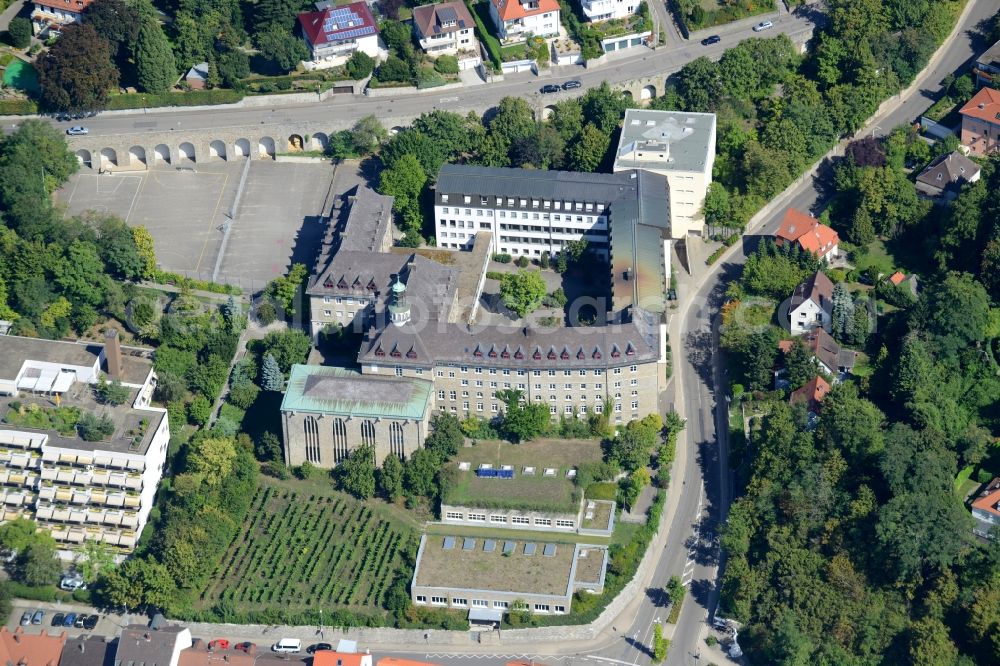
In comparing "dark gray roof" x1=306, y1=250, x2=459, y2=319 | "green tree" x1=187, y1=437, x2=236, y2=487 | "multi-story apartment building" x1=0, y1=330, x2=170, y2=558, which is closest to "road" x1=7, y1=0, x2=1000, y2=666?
"multi-story apartment building" x1=0, y1=330, x2=170, y2=558

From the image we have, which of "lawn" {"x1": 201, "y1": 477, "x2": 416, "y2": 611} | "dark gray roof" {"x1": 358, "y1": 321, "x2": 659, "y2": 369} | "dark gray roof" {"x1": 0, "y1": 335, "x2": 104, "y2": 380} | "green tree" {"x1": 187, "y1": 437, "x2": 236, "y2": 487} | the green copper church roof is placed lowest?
"lawn" {"x1": 201, "y1": 477, "x2": 416, "y2": 611}

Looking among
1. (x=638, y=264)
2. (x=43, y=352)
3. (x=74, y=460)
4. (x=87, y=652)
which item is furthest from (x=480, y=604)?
(x=43, y=352)

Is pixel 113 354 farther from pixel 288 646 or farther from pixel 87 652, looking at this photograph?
pixel 288 646

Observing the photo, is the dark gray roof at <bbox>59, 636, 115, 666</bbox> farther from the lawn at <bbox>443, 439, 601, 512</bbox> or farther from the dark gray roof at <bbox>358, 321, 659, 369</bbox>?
the dark gray roof at <bbox>358, 321, 659, 369</bbox>

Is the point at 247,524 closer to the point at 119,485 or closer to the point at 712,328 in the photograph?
the point at 119,485

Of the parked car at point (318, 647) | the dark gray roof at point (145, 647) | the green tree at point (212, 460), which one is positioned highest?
the green tree at point (212, 460)

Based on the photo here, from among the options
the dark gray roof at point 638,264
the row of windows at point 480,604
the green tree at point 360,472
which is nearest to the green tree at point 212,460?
the green tree at point 360,472

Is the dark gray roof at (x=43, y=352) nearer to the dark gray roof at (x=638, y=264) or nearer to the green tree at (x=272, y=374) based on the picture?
the green tree at (x=272, y=374)
